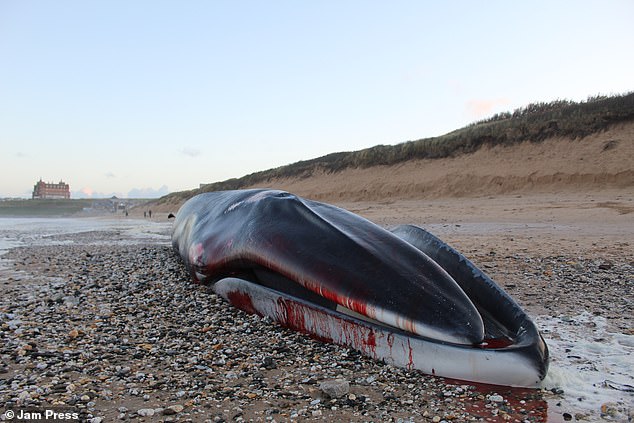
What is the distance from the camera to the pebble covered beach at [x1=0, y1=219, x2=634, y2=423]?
2096 mm

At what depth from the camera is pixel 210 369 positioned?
2.60 m

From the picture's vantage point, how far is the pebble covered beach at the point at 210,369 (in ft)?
6.88

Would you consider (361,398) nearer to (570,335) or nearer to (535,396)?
(535,396)

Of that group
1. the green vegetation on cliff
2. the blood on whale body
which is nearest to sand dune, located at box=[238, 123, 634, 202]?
the green vegetation on cliff

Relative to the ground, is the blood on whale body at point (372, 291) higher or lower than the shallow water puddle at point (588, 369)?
higher

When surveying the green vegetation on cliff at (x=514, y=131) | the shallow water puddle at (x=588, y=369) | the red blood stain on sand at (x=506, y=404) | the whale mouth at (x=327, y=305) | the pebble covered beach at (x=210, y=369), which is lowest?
the shallow water puddle at (x=588, y=369)

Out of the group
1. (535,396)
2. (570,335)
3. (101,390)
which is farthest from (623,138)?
(101,390)

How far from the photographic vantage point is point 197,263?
4062 mm

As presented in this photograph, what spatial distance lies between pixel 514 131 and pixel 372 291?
19.6m

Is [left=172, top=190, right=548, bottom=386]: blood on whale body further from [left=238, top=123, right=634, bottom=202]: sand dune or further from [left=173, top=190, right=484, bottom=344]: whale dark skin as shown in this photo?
A: [left=238, top=123, right=634, bottom=202]: sand dune

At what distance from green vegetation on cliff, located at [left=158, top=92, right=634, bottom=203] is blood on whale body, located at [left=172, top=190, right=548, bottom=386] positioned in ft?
58.0

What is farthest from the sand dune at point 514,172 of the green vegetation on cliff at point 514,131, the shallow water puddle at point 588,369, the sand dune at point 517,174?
the shallow water puddle at point 588,369

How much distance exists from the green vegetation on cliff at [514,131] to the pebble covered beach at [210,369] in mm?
16120

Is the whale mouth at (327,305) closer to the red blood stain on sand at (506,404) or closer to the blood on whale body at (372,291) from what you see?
the blood on whale body at (372,291)
